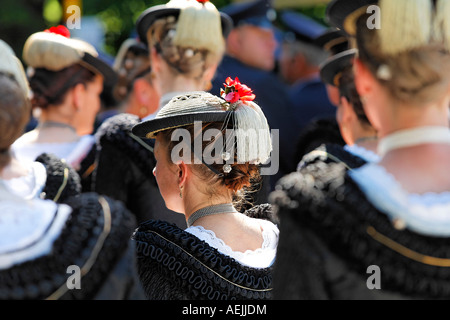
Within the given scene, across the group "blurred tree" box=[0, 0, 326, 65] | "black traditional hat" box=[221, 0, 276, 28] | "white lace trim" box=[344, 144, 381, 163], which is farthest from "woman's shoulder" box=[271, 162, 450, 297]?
"blurred tree" box=[0, 0, 326, 65]

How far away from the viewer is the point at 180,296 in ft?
6.74

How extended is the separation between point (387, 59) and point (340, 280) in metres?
0.54

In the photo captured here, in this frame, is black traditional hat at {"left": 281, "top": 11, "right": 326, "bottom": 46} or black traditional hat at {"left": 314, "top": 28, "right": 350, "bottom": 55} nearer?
black traditional hat at {"left": 314, "top": 28, "right": 350, "bottom": 55}

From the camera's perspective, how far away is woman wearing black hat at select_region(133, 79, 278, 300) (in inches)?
82.0

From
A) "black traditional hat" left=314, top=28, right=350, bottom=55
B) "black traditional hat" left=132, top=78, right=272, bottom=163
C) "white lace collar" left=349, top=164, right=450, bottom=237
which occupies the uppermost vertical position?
"black traditional hat" left=314, top=28, right=350, bottom=55

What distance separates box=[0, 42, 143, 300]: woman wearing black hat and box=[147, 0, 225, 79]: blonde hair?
151cm

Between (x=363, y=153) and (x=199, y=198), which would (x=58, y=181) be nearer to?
(x=199, y=198)

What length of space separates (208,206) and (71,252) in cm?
79

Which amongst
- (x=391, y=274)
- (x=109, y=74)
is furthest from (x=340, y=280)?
(x=109, y=74)

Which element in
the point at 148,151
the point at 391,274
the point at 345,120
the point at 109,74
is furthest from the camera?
the point at 109,74

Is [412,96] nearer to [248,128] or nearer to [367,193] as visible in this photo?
[367,193]

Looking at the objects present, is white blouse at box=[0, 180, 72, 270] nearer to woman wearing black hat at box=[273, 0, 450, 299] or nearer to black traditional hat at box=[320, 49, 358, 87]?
woman wearing black hat at box=[273, 0, 450, 299]

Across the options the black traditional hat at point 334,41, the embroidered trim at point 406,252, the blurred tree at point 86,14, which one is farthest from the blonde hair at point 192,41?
the blurred tree at point 86,14

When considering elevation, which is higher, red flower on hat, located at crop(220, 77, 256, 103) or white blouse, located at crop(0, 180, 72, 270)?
red flower on hat, located at crop(220, 77, 256, 103)
